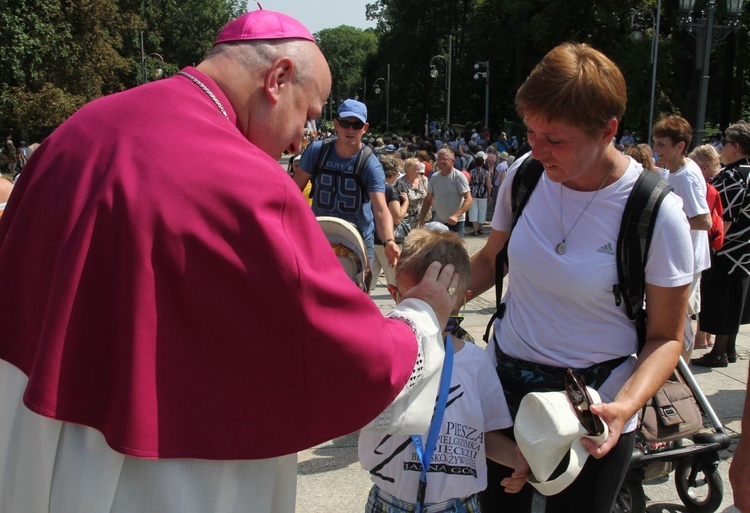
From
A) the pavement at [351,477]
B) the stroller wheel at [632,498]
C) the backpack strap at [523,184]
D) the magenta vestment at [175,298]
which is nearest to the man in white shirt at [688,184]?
the pavement at [351,477]

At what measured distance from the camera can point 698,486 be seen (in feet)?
13.3

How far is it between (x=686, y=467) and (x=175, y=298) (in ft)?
11.2

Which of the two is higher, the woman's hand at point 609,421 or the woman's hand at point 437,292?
the woman's hand at point 437,292

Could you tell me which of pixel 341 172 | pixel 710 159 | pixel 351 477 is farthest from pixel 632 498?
pixel 710 159

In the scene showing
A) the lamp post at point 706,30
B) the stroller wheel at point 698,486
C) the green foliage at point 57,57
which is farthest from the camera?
the green foliage at point 57,57

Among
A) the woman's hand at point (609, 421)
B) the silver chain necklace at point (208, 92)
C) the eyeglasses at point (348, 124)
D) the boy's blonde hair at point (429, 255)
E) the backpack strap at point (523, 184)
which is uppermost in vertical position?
the silver chain necklace at point (208, 92)

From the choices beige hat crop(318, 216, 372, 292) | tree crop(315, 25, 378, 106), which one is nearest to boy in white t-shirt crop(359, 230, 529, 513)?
beige hat crop(318, 216, 372, 292)

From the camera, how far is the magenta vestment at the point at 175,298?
1.43m

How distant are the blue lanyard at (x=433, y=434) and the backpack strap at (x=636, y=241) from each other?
0.57 m

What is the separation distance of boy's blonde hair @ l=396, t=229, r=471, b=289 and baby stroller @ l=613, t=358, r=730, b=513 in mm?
1529

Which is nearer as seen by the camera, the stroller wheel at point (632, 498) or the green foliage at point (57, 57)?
the stroller wheel at point (632, 498)

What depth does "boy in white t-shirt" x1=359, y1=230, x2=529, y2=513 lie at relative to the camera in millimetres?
2471

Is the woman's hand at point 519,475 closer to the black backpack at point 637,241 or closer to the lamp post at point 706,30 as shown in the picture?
the black backpack at point 637,241

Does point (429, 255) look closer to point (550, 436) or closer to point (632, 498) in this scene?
point (550, 436)
